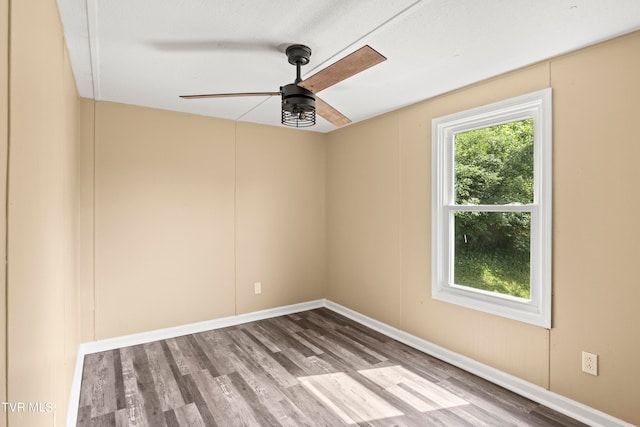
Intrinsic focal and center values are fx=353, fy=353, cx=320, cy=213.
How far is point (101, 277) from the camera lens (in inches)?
128

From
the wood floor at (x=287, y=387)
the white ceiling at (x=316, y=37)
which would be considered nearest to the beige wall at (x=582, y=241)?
the white ceiling at (x=316, y=37)

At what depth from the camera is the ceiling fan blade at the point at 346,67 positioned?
164cm

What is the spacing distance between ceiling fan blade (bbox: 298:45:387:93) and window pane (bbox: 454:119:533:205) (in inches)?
59.8

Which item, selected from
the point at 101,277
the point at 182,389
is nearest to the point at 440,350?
the point at 182,389

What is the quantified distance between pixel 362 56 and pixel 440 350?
2.58 meters

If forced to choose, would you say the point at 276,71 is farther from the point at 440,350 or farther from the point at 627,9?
the point at 440,350

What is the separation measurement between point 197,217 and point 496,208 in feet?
9.39

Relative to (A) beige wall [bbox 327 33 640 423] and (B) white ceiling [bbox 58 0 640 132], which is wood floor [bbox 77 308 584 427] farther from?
(B) white ceiling [bbox 58 0 640 132]

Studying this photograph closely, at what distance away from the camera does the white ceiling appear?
1.76 metres

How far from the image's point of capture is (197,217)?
3.75m

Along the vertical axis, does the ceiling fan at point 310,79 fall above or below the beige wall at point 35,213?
above

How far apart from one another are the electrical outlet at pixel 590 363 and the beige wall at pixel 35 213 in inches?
111

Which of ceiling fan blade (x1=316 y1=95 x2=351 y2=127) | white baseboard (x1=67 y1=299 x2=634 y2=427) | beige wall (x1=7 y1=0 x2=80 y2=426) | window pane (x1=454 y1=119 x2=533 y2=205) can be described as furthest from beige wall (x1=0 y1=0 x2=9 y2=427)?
window pane (x1=454 y1=119 x2=533 y2=205)

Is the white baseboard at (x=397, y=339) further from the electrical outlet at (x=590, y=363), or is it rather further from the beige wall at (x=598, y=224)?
the electrical outlet at (x=590, y=363)
